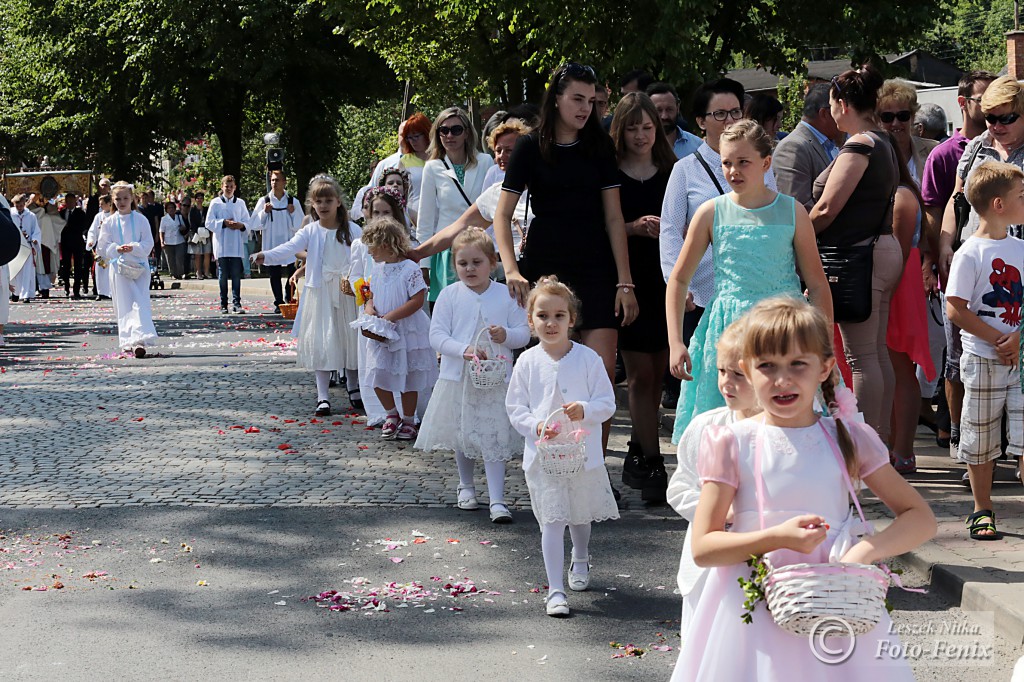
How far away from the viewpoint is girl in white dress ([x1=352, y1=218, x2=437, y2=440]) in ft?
34.4

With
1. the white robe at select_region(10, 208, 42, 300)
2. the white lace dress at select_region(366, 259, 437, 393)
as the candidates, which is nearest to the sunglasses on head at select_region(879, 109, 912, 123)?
the white lace dress at select_region(366, 259, 437, 393)

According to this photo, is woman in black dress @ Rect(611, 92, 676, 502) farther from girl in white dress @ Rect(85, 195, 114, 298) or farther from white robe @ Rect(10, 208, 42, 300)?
white robe @ Rect(10, 208, 42, 300)

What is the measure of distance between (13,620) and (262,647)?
1.18m

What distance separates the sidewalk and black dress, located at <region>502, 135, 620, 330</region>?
5.74 ft

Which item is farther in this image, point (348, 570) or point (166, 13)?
point (166, 13)

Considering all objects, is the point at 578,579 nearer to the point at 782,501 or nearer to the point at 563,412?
the point at 563,412

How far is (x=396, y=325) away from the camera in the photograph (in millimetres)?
10594

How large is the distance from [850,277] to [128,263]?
1180 centimetres

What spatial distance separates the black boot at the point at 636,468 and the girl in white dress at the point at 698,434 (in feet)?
11.3

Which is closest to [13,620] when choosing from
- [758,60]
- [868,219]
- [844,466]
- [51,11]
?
[844,466]

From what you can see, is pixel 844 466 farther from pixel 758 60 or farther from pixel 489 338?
pixel 758 60

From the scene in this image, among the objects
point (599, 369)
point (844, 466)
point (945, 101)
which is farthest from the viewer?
point (945, 101)

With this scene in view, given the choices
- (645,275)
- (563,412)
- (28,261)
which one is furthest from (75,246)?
(563,412)

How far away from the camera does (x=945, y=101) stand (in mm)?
74125
